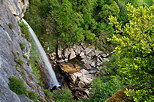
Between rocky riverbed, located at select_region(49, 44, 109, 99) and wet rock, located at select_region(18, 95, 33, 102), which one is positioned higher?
wet rock, located at select_region(18, 95, 33, 102)

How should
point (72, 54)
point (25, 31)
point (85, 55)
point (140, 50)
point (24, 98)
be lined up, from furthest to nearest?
point (85, 55) → point (72, 54) → point (25, 31) → point (24, 98) → point (140, 50)

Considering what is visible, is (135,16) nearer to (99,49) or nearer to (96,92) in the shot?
(96,92)

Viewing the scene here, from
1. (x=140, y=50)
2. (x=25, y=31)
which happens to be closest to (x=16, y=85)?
(x=140, y=50)

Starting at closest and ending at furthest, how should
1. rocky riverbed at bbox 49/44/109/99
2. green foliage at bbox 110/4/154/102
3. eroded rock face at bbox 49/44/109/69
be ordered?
green foliage at bbox 110/4/154/102 → rocky riverbed at bbox 49/44/109/99 → eroded rock face at bbox 49/44/109/69

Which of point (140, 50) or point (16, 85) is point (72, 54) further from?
point (140, 50)

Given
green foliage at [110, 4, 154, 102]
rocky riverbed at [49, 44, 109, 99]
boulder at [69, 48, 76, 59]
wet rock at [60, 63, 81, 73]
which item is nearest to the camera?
green foliage at [110, 4, 154, 102]

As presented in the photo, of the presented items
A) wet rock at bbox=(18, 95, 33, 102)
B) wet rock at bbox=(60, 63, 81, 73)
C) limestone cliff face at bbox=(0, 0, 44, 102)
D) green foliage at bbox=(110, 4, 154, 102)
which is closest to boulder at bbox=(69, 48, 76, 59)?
wet rock at bbox=(60, 63, 81, 73)

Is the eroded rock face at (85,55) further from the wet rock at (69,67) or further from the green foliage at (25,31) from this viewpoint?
the green foliage at (25,31)

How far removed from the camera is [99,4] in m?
37.9

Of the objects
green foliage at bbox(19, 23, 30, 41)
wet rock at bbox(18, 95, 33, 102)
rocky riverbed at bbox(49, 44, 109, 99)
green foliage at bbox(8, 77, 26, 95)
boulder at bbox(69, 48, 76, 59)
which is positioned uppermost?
green foliage at bbox(19, 23, 30, 41)

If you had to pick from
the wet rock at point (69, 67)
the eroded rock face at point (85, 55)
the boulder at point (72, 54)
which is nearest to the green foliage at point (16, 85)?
the wet rock at point (69, 67)

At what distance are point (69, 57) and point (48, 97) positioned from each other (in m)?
12.1

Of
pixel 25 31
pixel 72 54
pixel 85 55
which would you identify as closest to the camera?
pixel 25 31

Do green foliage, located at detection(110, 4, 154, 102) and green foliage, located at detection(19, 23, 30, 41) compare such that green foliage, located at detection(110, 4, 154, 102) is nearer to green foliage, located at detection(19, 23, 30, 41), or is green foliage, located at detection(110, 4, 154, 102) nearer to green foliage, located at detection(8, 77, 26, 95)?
green foliage, located at detection(8, 77, 26, 95)
